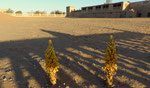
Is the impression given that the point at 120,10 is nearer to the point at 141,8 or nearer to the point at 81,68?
the point at 141,8

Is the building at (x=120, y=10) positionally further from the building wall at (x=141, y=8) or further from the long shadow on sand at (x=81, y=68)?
the long shadow on sand at (x=81, y=68)

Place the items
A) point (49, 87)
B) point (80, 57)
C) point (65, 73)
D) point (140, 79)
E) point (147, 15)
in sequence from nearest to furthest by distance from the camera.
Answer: point (49, 87) < point (140, 79) < point (65, 73) < point (80, 57) < point (147, 15)

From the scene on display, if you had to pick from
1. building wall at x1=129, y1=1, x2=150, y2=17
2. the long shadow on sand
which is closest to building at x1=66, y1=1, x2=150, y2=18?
building wall at x1=129, y1=1, x2=150, y2=17

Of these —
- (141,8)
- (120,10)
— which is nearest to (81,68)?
(141,8)

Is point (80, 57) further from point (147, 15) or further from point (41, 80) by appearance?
point (147, 15)

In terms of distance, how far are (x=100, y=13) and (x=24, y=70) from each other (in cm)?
4693

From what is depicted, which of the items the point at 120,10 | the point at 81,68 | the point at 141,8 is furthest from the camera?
the point at 120,10

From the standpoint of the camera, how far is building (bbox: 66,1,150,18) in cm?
3331

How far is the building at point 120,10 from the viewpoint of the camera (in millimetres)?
33312

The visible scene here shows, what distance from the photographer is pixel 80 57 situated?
19.4ft

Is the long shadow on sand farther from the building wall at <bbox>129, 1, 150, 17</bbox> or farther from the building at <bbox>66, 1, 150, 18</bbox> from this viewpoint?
the building at <bbox>66, 1, 150, 18</bbox>

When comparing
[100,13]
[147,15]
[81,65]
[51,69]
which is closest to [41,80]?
[51,69]

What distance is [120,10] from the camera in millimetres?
37812

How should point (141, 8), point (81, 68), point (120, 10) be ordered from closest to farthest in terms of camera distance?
point (81, 68) → point (141, 8) → point (120, 10)
